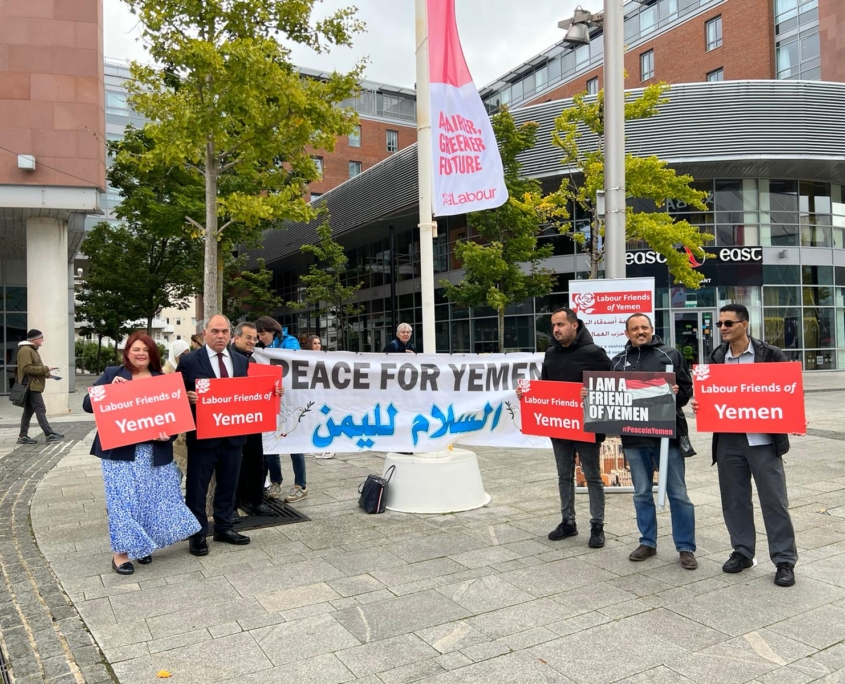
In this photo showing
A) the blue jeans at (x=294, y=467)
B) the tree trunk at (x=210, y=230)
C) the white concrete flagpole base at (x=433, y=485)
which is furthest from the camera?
the tree trunk at (x=210, y=230)

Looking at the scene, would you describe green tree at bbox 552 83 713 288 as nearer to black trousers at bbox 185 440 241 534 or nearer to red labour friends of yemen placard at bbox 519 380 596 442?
red labour friends of yemen placard at bbox 519 380 596 442

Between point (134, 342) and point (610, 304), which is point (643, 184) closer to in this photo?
point (610, 304)

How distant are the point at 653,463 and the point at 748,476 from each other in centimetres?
69

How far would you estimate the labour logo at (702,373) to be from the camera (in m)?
4.98

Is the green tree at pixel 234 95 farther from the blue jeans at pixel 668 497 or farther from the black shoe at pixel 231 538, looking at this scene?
the blue jeans at pixel 668 497

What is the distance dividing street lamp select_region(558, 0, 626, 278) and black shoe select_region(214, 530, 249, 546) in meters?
5.17

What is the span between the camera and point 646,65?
3931cm

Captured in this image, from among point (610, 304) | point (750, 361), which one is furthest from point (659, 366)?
point (610, 304)

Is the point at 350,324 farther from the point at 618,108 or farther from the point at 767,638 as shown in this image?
the point at 767,638

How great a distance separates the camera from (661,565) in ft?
16.7

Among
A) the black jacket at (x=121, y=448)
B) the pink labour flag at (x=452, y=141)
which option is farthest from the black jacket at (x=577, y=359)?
the black jacket at (x=121, y=448)

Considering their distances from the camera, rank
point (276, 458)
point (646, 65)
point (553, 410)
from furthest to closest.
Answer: point (646, 65), point (276, 458), point (553, 410)

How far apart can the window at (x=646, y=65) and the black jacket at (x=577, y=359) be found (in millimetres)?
38065

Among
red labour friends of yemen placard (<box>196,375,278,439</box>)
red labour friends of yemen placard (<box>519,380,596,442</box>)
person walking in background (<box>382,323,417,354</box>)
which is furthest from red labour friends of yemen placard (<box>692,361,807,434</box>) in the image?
person walking in background (<box>382,323,417,354</box>)
